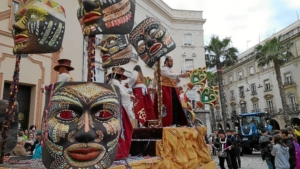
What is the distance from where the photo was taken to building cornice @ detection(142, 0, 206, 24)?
778 inches

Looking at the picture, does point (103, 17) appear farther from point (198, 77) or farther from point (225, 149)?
point (225, 149)

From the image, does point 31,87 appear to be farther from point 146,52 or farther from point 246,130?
point 246,130

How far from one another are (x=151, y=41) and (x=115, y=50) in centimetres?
103

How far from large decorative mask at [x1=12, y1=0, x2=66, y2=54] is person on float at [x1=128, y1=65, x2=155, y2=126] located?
209 cm

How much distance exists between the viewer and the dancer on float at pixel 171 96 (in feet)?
17.2

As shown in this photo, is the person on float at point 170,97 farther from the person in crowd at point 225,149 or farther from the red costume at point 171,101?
the person in crowd at point 225,149

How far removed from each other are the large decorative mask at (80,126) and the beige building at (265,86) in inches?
927

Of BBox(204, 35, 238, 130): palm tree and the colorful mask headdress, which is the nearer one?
the colorful mask headdress

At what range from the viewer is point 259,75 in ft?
104

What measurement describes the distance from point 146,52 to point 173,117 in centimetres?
161

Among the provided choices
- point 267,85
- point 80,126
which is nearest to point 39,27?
point 80,126

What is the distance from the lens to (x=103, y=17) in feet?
9.82

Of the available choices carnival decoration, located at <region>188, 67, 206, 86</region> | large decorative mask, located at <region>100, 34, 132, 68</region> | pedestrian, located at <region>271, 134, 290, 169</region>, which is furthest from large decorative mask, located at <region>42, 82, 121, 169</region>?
pedestrian, located at <region>271, 134, 290, 169</region>

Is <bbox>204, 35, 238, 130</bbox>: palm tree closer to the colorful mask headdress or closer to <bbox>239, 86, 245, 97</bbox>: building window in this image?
<bbox>239, 86, 245, 97</bbox>: building window
